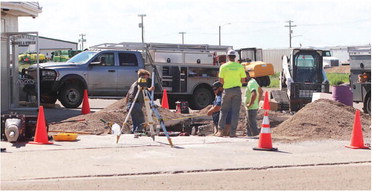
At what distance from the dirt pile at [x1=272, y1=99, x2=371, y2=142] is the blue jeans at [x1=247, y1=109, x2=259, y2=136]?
0.43 meters

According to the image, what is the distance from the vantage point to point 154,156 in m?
12.1

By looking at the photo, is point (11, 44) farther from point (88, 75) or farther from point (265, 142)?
point (265, 142)

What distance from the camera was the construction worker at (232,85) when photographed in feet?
48.4

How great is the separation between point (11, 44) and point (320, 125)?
11149mm

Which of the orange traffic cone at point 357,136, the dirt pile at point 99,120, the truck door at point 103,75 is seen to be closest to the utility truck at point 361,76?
the dirt pile at point 99,120

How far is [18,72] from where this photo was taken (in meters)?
22.8

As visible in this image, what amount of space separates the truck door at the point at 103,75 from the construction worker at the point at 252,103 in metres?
9.19

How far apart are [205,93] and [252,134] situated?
9129 millimetres

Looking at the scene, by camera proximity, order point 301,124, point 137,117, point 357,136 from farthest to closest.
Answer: point 137,117, point 301,124, point 357,136

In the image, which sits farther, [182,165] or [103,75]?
[103,75]

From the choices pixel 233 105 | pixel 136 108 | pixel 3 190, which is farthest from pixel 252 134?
pixel 3 190

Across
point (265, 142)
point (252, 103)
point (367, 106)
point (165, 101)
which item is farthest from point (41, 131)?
point (367, 106)

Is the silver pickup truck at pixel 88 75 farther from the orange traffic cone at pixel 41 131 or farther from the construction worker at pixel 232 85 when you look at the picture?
the construction worker at pixel 232 85

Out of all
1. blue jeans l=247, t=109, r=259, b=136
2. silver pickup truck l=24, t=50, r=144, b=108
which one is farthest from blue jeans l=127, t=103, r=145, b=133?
silver pickup truck l=24, t=50, r=144, b=108
